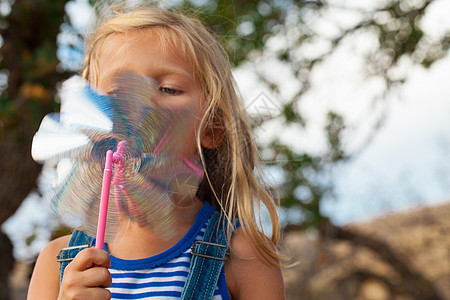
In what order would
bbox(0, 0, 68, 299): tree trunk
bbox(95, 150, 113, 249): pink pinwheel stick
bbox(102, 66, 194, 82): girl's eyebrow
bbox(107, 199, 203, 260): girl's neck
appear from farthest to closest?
bbox(0, 0, 68, 299): tree trunk
bbox(107, 199, 203, 260): girl's neck
bbox(102, 66, 194, 82): girl's eyebrow
bbox(95, 150, 113, 249): pink pinwheel stick

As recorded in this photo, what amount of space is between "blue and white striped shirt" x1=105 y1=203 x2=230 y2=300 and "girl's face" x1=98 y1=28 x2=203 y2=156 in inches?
10.7

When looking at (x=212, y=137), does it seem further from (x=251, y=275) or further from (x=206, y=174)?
(x=251, y=275)

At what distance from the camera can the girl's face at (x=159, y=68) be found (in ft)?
4.21

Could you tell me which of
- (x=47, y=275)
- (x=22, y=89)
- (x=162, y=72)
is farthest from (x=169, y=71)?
(x=22, y=89)

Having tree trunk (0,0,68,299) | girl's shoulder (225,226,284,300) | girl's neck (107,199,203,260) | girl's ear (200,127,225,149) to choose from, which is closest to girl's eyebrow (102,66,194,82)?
girl's ear (200,127,225,149)

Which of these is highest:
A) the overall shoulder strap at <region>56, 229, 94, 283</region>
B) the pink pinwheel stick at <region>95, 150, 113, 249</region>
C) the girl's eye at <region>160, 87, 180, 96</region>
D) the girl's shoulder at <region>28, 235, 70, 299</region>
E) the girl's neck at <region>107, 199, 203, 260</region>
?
the girl's eye at <region>160, 87, 180, 96</region>

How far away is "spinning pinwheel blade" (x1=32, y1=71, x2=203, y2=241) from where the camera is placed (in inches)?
46.7

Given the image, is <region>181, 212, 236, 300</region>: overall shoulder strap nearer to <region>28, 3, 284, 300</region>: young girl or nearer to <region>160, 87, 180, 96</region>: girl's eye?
<region>28, 3, 284, 300</region>: young girl

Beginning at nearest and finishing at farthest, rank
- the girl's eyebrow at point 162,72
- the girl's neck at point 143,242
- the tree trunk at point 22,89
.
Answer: the girl's eyebrow at point 162,72, the girl's neck at point 143,242, the tree trunk at point 22,89

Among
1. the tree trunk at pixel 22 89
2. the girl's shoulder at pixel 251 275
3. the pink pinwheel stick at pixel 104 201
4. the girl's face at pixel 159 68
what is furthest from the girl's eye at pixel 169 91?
the tree trunk at pixel 22 89

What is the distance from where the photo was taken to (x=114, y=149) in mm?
1199

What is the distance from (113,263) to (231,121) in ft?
1.67

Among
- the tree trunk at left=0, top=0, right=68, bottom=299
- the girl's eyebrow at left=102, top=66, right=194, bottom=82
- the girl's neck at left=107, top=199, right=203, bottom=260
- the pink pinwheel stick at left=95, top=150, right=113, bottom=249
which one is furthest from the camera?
the tree trunk at left=0, top=0, right=68, bottom=299

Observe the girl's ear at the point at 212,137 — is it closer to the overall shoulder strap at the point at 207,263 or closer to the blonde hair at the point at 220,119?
the blonde hair at the point at 220,119
